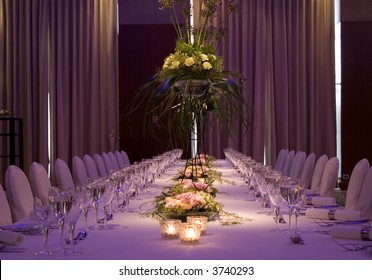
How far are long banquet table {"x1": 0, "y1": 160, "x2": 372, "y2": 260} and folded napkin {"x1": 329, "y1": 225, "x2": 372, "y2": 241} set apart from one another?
41mm

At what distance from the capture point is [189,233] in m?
2.18

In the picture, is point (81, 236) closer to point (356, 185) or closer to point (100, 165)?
point (356, 185)

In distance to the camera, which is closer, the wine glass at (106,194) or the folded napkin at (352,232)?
the folded napkin at (352,232)

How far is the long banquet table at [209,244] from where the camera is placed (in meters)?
2.02

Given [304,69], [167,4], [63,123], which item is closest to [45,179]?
[167,4]

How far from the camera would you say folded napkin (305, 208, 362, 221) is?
2.86m

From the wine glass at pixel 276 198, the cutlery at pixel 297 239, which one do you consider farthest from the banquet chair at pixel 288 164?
the cutlery at pixel 297 239

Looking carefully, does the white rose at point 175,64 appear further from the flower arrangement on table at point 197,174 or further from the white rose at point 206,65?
the flower arrangement on table at point 197,174

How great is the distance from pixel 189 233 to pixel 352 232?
0.63 metres

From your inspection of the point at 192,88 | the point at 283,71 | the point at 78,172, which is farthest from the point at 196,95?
the point at 283,71

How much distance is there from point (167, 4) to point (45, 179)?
6.09 ft

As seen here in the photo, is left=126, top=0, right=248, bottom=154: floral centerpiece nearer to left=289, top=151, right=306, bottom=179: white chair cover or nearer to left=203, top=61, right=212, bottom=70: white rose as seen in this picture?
left=203, top=61, right=212, bottom=70: white rose

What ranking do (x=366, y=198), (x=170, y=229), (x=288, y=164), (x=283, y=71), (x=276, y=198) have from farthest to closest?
1. (x=283, y=71)
2. (x=288, y=164)
3. (x=366, y=198)
4. (x=276, y=198)
5. (x=170, y=229)

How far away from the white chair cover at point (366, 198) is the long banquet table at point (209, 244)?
88 centimetres
